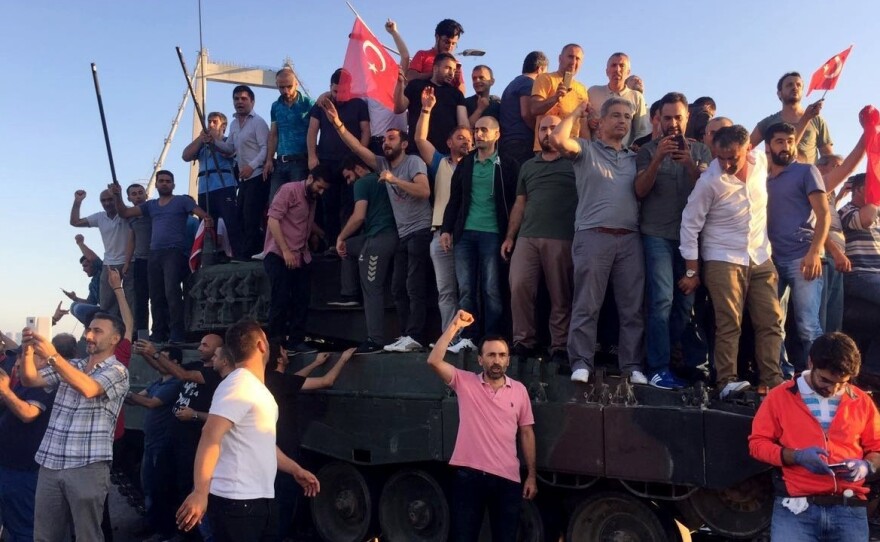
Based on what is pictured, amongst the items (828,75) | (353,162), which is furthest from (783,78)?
(353,162)

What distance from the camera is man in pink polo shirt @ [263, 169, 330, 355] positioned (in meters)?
8.12

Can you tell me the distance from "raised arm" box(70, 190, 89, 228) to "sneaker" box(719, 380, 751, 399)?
327 inches

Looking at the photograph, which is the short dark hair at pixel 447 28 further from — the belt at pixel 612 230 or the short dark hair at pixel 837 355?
the short dark hair at pixel 837 355

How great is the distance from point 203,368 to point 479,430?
117 inches

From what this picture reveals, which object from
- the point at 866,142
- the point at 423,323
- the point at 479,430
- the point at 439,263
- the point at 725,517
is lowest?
the point at 725,517

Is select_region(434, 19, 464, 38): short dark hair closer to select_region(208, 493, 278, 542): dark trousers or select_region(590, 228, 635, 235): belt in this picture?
select_region(590, 228, 635, 235): belt

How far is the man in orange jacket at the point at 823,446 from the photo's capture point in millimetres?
4293

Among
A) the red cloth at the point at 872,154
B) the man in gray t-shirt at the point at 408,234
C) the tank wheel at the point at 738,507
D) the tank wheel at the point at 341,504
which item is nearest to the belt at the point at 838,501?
the tank wheel at the point at 738,507

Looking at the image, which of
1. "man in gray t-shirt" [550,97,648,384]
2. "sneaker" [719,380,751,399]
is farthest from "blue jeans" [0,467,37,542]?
"sneaker" [719,380,751,399]

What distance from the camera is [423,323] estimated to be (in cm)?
748

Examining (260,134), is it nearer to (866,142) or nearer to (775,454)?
(866,142)

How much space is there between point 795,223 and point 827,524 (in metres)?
2.66

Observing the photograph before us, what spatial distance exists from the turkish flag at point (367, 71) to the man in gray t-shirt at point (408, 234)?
3.56ft

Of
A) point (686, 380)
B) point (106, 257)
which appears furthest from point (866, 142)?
point (106, 257)
